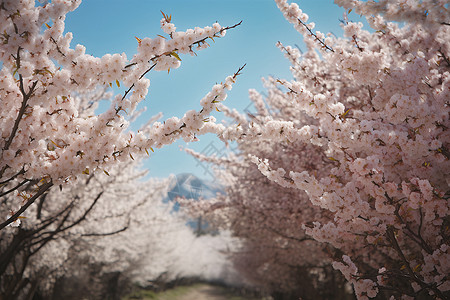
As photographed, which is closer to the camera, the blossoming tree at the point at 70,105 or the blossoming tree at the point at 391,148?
the blossoming tree at the point at 70,105

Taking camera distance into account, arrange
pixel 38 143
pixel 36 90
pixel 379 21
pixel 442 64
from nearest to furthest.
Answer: pixel 36 90
pixel 38 143
pixel 442 64
pixel 379 21

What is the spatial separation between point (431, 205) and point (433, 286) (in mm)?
732

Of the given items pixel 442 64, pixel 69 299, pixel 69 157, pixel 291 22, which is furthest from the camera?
pixel 69 299

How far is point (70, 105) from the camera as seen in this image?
2.89 meters

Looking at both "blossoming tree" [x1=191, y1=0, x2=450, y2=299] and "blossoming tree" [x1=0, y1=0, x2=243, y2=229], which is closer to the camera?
"blossoming tree" [x1=0, y1=0, x2=243, y2=229]

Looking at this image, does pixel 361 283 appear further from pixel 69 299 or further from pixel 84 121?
pixel 69 299

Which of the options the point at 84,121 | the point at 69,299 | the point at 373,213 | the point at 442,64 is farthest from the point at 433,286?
the point at 69,299

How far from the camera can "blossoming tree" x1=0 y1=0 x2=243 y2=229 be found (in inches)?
99.5

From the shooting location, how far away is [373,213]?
132 inches

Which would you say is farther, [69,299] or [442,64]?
[69,299]

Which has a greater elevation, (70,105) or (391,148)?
(70,105)

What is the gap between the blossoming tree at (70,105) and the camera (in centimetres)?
253

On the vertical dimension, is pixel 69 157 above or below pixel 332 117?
below

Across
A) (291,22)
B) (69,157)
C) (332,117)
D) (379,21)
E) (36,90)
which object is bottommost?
(69,157)
